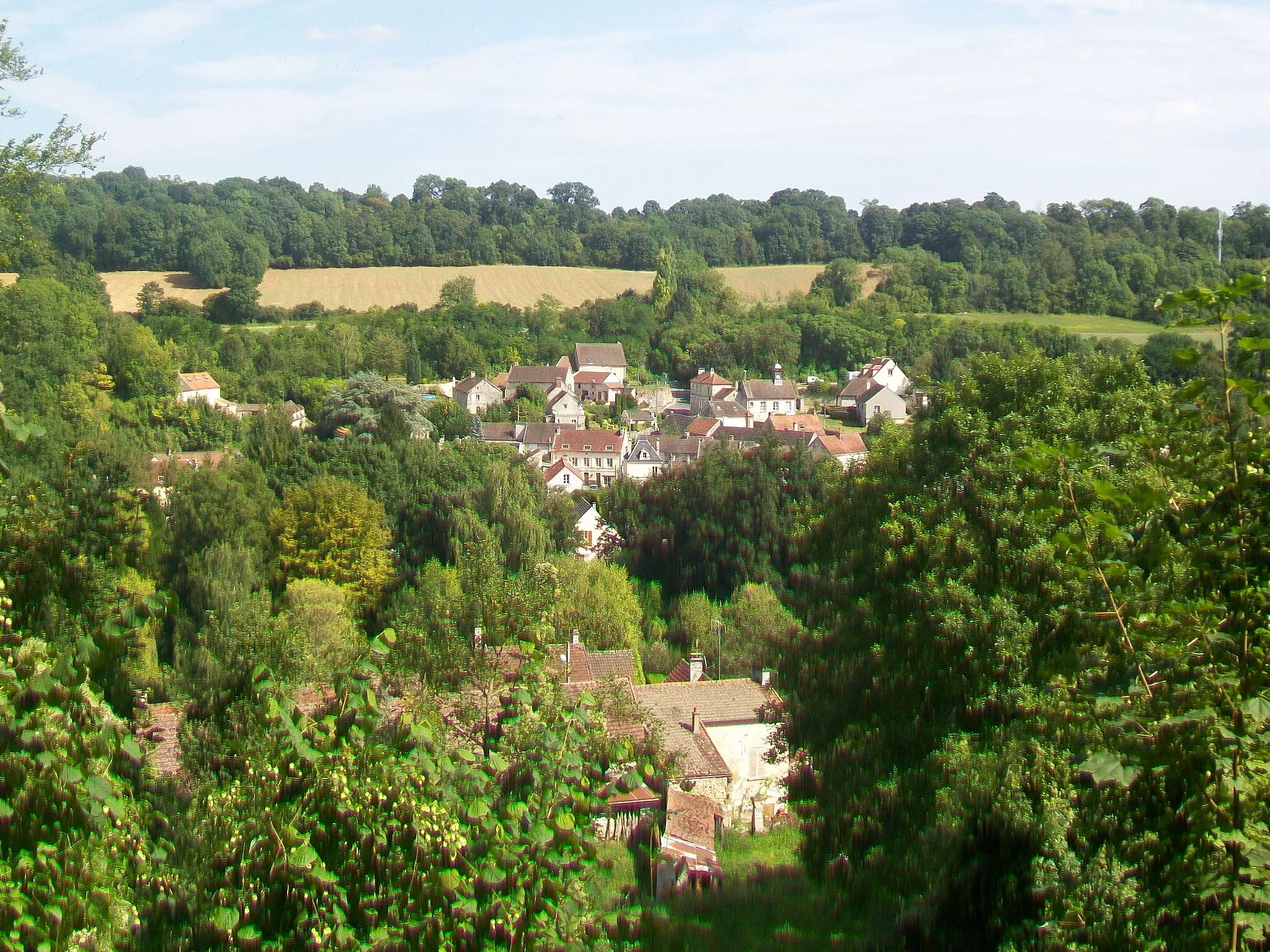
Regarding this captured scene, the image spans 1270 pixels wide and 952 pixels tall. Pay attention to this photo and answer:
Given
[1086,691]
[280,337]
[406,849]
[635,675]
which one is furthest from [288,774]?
[280,337]

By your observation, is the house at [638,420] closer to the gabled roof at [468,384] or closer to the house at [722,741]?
the gabled roof at [468,384]

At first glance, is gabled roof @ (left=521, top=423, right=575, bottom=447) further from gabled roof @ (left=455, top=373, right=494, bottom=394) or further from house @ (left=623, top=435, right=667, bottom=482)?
gabled roof @ (left=455, top=373, right=494, bottom=394)

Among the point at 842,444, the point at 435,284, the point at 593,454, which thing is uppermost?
the point at 435,284

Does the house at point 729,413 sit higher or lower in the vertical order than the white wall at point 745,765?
higher

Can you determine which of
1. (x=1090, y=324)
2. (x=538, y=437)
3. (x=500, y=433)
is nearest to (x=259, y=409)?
Result: (x=500, y=433)

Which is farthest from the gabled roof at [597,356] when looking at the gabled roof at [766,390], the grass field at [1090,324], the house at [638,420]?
the grass field at [1090,324]

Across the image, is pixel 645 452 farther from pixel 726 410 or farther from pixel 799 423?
pixel 726 410

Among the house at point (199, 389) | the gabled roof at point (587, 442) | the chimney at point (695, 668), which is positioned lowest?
the chimney at point (695, 668)

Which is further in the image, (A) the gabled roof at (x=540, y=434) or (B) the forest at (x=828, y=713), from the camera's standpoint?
(A) the gabled roof at (x=540, y=434)
